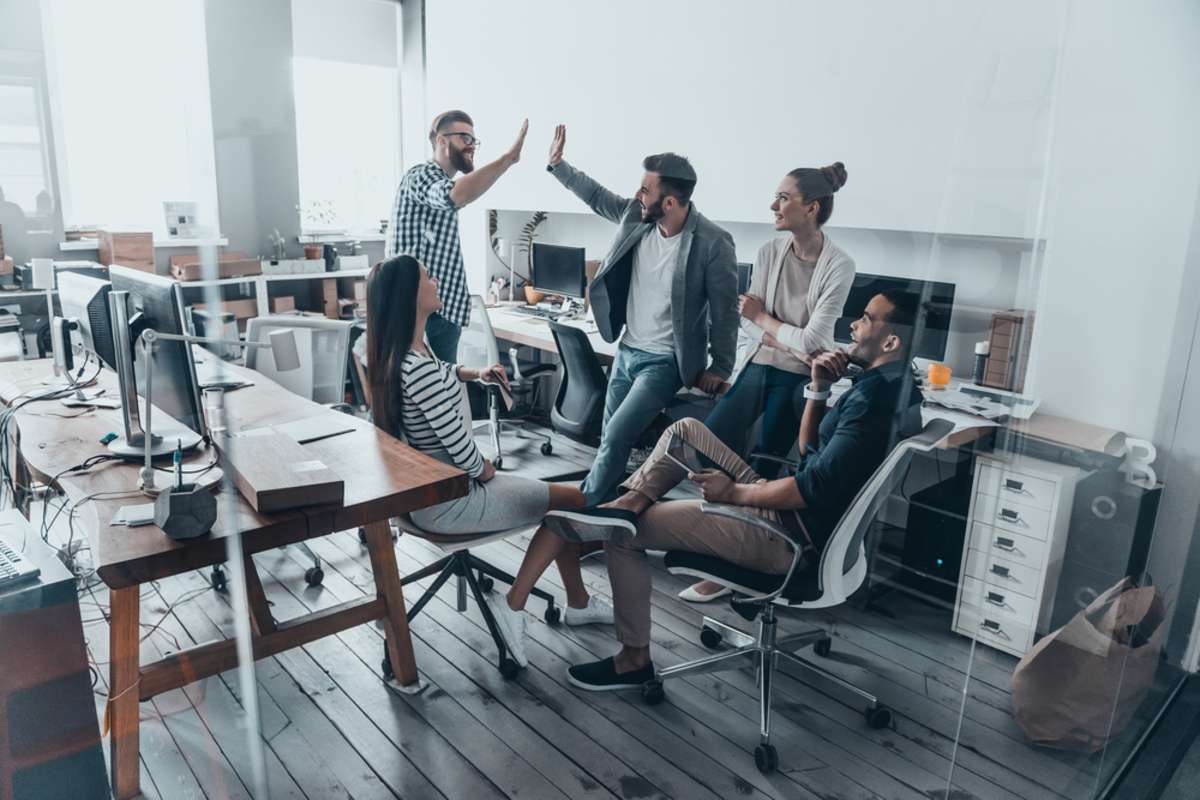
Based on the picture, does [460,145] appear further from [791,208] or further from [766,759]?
[766,759]

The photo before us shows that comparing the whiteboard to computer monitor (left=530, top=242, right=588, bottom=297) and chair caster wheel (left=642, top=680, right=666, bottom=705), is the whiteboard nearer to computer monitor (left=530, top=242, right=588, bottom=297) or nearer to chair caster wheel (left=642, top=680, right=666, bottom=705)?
computer monitor (left=530, top=242, right=588, bottom=297)

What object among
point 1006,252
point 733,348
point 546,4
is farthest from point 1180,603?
point 546,4

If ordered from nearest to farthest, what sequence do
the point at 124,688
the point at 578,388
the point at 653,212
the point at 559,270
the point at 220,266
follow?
the point at 220,266, the point at 124,688, the point at 653,212, the point at 578,388, the point at 559,270

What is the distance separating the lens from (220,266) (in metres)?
1.25

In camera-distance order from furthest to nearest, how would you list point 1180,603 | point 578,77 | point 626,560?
point 578,77 → point 1180,603 → point 626,560

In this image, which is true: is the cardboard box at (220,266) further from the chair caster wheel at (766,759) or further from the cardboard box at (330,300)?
the chair caster wheel at (766,759)

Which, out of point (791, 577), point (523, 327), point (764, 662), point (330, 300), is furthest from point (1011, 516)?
point (523, 327)

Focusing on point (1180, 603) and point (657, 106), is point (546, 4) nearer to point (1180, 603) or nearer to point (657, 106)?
point (657, 106)

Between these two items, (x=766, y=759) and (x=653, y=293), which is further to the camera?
(x=653, y=293)

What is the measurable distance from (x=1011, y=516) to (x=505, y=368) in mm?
2296

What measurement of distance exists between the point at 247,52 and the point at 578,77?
209 cm

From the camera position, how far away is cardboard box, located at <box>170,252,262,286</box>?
1.10m

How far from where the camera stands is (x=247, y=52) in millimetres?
1166

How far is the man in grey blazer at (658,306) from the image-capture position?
242 centimetres
